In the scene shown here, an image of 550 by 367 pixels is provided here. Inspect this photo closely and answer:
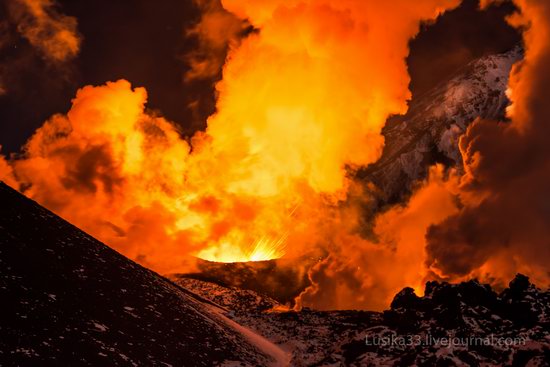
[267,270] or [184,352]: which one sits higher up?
[267,270]

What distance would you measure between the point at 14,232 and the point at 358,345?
33975mm

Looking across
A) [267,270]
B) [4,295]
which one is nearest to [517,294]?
[4,295]

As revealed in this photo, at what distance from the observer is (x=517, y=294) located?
55.1m

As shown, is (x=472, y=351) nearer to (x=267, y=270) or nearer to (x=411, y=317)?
(x=411, y=317)

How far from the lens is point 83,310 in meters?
29.7

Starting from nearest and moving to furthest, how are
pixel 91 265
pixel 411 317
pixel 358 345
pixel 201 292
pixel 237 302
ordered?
pixel 91 265, pixel 358 345, pixel 411 317, pixel 237 302, pixel 201 292

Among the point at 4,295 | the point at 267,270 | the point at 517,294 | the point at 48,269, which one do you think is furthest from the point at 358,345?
the point at 267,270

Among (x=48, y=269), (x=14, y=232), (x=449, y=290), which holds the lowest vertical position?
(x=48, y=269)

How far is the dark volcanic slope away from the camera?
2369 centimetres

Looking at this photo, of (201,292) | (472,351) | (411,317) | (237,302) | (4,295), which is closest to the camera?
(4,295)

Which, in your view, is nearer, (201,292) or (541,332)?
(541,332)

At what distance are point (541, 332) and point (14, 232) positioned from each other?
152 ft

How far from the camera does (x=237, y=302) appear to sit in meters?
87.1

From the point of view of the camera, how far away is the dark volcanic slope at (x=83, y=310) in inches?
933
